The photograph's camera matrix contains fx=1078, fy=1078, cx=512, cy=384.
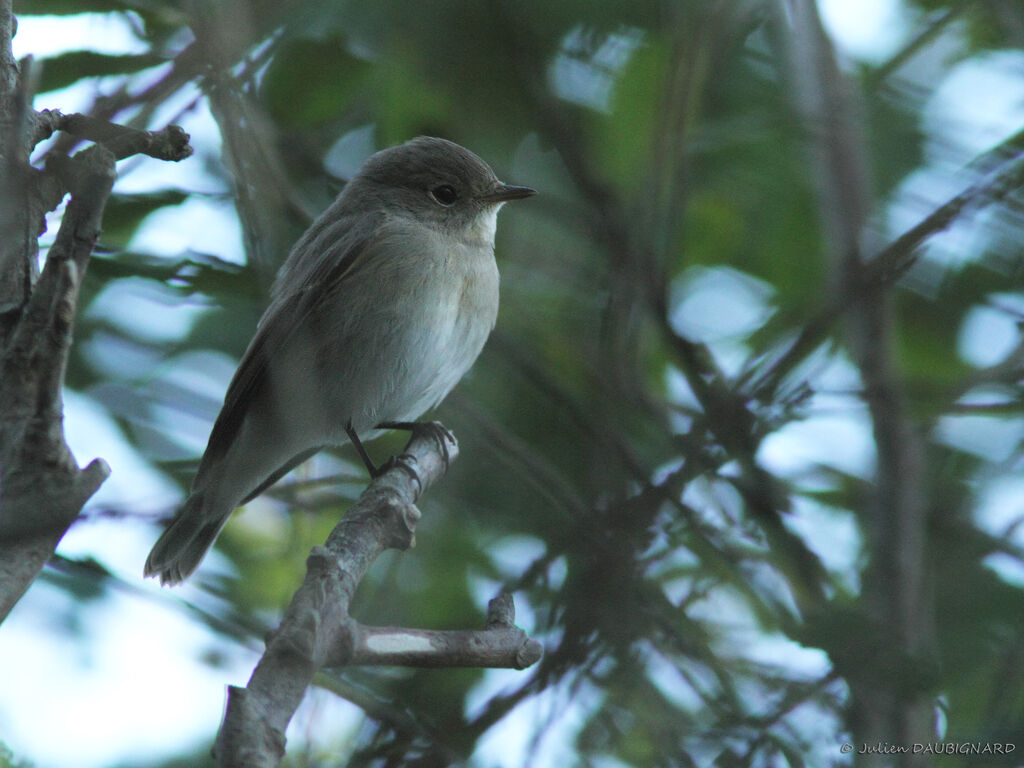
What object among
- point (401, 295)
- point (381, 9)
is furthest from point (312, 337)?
point (381, 9)

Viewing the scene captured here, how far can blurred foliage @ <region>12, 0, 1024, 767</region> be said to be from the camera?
2725mm

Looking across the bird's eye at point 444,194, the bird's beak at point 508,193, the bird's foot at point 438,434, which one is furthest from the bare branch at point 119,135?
the bird's eye at point 444,194

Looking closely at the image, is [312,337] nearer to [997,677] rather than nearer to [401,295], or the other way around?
[401,295]

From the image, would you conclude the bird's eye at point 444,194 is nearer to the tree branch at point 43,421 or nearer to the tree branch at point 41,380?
the tree branch at point 41,380

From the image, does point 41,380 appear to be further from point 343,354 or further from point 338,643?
point 343,354

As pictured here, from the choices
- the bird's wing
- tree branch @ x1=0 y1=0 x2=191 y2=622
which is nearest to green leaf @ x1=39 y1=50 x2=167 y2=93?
tree branch @ x1=0 y1=0 x2=191 y2=622

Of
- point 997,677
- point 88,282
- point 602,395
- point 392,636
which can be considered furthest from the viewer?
point 602,395

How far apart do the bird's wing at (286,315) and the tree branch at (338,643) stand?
5.10 feet

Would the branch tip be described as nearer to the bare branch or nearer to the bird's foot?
the bare branch

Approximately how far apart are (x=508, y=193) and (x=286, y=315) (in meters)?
1.15

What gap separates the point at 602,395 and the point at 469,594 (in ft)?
3.29

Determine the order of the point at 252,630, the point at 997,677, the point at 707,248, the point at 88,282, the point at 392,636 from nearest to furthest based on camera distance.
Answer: the point at 392,636 < the point at 252,630 < the point at 997,677 < the point at 88,282 < the point at 707,248

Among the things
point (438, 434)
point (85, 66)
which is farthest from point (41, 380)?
point (438, 434)

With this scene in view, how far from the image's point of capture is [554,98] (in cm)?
463
